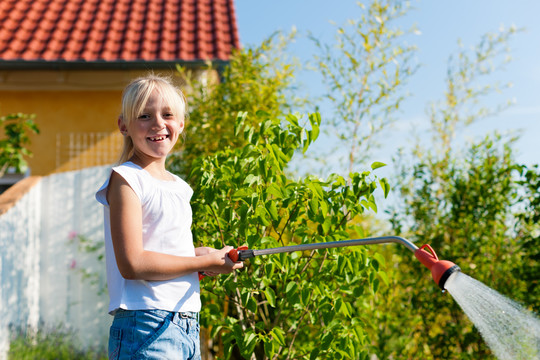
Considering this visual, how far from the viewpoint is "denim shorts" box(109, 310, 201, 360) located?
1.62 metres

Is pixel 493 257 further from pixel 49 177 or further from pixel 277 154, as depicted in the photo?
pixel 49 177

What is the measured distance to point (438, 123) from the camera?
4984mm

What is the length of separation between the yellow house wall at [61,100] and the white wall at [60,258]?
2.07 ft

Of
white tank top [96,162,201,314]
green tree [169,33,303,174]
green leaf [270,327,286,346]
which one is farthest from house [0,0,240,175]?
white tank top [96,162,201,314]

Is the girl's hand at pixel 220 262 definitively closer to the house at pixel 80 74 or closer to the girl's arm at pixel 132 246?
the girl's arm at pixel 132 246

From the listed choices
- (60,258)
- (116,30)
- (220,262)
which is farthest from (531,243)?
(116,30)

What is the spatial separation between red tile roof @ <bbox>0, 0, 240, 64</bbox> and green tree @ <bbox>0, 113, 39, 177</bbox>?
71 cm

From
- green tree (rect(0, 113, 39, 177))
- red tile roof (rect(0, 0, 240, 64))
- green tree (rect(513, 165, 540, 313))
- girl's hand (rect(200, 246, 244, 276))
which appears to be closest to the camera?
girl's hand (rect(200, 246, 244, 276))

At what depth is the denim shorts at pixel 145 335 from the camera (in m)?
1.62

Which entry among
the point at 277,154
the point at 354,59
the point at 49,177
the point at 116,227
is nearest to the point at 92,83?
the point at 49,177

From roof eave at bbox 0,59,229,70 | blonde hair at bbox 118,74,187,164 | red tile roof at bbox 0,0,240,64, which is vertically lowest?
blonde hair at bbox 118,74,187,164

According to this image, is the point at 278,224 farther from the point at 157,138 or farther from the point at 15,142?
the point at 15,142

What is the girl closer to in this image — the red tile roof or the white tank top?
the white tank top

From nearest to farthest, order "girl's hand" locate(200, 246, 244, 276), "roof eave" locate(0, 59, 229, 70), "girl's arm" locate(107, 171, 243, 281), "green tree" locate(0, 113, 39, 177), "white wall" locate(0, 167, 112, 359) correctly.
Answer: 1. "girl's arm" locate(107, 171, 243, 281)
2. "girl's hand" locate(200, 246, 244, 276)
3. "white wall" locate(0, 167, 112, 359)
4. "green tree" locate(0, 113, 39, 177)
5. "roof eave" locate(0, 59, 229, 70)
